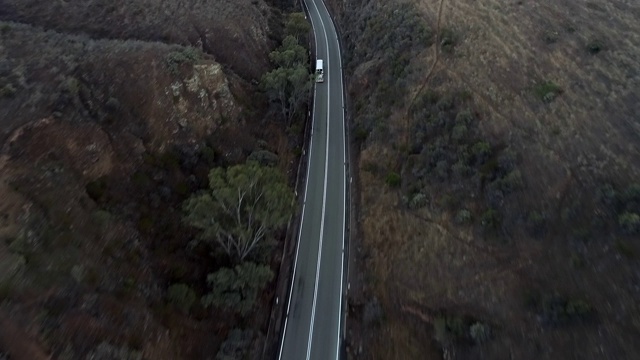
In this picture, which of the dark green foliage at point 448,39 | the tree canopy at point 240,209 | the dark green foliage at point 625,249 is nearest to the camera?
the dark green foliage at point 625,249

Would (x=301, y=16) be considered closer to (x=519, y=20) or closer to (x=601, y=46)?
(x=519, y=20)

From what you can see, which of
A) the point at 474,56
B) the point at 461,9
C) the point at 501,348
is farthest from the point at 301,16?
the point at 501,348

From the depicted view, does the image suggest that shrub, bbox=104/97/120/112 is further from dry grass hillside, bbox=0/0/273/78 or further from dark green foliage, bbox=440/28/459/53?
dark green foliage, bbox=440/28/459/53

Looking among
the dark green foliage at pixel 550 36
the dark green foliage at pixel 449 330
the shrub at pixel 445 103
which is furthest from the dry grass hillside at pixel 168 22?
the dark green foliage at pixel 449 330

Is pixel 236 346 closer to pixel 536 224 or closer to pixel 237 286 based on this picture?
pixel 237 286

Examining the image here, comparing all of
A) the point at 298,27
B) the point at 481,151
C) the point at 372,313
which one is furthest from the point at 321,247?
the point at 298,27

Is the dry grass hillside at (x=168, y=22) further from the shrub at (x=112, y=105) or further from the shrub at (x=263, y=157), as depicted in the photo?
the shrub at (x=112, y=105)
